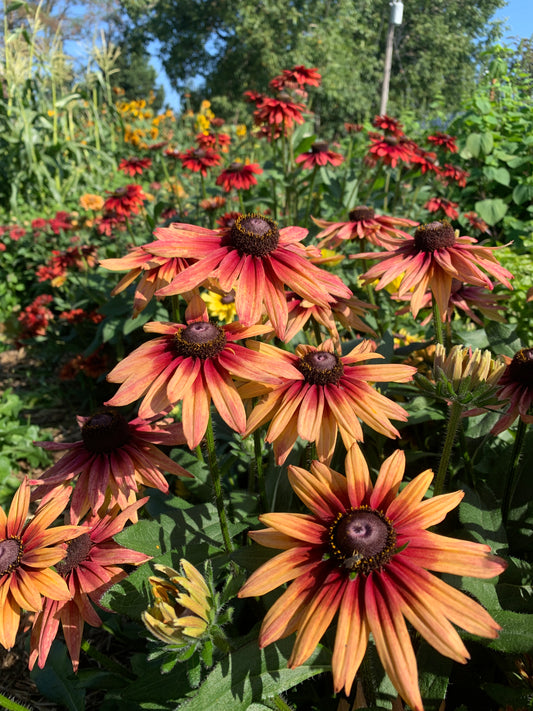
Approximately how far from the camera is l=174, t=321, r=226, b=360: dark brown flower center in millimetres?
977

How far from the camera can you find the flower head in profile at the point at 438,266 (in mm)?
1228

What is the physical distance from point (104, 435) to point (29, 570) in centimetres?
29

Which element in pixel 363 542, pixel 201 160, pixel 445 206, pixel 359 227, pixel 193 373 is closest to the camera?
pixel 363 542

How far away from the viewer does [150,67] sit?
2902 centimetres

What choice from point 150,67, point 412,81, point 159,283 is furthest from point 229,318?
point 150,67

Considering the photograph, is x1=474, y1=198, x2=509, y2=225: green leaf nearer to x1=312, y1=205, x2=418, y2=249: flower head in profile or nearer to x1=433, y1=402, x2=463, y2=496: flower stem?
x1=312, y1=205, x2=418, y2=249: flower head in profile

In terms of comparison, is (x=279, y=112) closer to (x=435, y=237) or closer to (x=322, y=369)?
(x=435, y=237)

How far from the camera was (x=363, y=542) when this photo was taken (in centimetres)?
73

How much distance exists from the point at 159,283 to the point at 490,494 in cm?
94

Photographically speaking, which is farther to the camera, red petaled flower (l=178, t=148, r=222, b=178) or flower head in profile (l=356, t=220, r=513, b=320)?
red petaled flower (l=178, t=148, r=222, b=178)

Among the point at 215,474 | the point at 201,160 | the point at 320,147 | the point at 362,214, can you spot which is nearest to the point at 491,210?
the point at 320,147

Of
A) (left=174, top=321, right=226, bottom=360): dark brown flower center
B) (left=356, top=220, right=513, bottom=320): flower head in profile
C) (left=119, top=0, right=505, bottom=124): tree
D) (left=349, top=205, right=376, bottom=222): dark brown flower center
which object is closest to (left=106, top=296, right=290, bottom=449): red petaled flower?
(left=174, top=321, right=226, bottom=360): dark brown flower center

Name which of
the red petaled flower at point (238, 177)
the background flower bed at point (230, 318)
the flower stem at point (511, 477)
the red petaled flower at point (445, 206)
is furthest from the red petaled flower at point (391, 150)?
the flower stem at point (511, 477)

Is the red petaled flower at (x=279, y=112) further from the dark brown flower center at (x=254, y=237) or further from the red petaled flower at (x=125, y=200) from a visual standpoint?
the dark brown flower center at (x=254, y=237)
